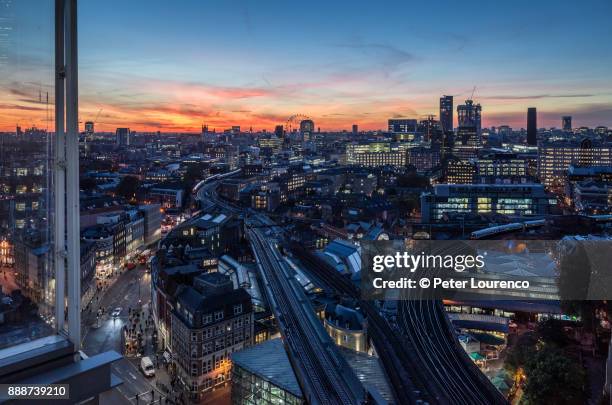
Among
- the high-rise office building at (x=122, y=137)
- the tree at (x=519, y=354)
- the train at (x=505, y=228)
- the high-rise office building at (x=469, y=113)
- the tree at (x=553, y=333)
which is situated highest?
the high-rise office building at (x=469, y=113)

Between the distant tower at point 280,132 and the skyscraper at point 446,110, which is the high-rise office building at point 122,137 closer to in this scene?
the distant tower at point 280,132

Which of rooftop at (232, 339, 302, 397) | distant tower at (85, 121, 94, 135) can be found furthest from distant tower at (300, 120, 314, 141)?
rooftop at (232, 339, 302, 397)

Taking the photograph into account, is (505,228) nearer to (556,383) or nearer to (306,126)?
(556,383)

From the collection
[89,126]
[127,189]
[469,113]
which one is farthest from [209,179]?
[469,113]

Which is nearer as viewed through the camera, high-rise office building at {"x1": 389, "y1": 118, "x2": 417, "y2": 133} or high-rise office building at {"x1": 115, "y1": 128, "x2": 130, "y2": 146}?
high-rise office building at {"x1": 115, "y1": 128, "x2": 130, "y2": 146}

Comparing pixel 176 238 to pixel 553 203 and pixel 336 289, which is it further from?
pixel 553 203

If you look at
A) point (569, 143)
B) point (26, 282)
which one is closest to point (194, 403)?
point (26, 282)

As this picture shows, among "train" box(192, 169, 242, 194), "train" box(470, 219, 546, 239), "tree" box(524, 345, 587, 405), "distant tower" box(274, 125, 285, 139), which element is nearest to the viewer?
"tree" box(524, 345, 587, 405)

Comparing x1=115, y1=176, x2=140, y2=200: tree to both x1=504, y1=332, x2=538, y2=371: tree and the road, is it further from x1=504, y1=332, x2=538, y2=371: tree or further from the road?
x1=504, y1=332, x2=538, y2=371: tree

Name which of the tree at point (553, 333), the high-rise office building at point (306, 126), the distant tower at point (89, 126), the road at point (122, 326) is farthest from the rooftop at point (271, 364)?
the high-rise office building at point (306, 126)
